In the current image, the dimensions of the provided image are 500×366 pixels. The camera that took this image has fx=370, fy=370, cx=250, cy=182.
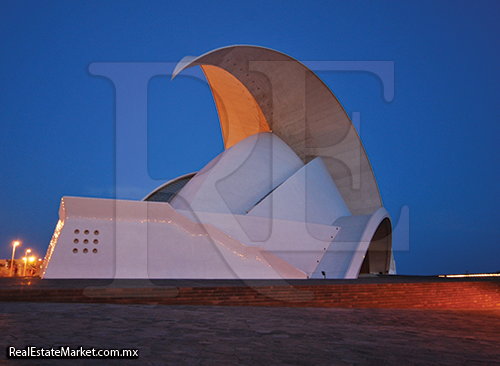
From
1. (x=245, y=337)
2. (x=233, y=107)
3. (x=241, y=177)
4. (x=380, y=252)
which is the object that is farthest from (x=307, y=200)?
(x=245, y=337)

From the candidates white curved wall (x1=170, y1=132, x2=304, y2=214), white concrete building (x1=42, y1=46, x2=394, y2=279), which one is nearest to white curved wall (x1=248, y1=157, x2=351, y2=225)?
white concrete building (x1=42, y1=46, x2=394, y2=279)

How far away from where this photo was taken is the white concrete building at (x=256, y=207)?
9.33m

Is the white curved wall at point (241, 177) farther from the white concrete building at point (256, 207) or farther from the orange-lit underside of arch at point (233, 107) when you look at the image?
the orange-lit underside of arch at point (233, 107)

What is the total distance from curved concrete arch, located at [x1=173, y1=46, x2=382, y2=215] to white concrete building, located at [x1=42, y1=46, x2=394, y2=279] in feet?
0.13

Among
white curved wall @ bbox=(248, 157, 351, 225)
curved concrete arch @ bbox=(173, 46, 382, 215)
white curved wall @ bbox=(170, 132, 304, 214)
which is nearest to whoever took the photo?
white curved wall @ bbox=(170, 132, 304, 214)

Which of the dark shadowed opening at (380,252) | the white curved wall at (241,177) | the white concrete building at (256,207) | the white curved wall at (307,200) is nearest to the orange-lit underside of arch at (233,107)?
the white concrete building at (256,207)

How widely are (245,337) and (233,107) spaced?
14.6m

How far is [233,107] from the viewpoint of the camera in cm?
1695

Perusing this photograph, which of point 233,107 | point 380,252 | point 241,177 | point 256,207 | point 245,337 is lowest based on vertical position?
point 380,252

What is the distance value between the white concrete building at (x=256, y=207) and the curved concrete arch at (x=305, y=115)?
41 mm

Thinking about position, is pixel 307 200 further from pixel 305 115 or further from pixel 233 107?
pixel 233 107

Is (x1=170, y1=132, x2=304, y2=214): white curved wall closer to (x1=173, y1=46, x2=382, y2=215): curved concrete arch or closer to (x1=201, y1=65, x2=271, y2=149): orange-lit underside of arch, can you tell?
(x1=173, y1=46, x2=382, y2=215): curved concrete arch

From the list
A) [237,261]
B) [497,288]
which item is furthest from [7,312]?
[497,288]

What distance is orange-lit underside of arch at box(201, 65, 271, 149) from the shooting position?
50.1 feet
